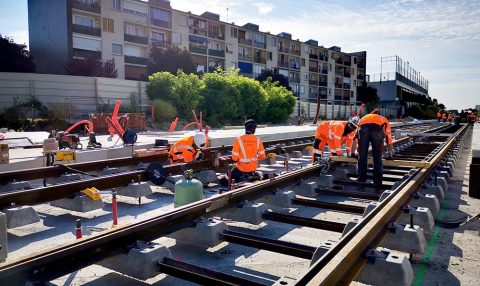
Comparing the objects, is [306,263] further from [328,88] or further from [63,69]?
[328,88]

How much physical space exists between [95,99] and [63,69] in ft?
64.0

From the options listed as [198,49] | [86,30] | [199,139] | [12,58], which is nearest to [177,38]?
[198,49]

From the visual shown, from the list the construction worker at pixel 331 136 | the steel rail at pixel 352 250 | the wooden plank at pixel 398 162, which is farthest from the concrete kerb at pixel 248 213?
the construction worker at pixel 331 136

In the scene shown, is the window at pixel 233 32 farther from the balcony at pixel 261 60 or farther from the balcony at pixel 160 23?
the balcony at pixel 160 23

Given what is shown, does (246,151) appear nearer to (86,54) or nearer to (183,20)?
(86,54)

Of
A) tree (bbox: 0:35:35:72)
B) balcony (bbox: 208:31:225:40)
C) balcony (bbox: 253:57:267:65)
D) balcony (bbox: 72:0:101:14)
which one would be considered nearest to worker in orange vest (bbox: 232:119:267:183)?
tree (bbox: 0:35:35:72)

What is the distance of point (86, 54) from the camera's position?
44.7 meters

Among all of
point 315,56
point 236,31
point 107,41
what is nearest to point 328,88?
point 315,56

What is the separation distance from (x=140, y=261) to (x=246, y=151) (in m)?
4.18

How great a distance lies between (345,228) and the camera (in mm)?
4062

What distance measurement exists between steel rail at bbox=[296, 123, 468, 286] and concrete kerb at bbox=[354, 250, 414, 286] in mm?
80

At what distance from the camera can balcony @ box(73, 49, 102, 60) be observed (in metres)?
43.9

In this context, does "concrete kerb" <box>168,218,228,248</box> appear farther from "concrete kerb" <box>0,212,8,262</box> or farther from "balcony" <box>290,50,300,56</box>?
"balcony" <box>290,50,300,56</box>

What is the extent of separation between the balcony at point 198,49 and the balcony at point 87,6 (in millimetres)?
14671
